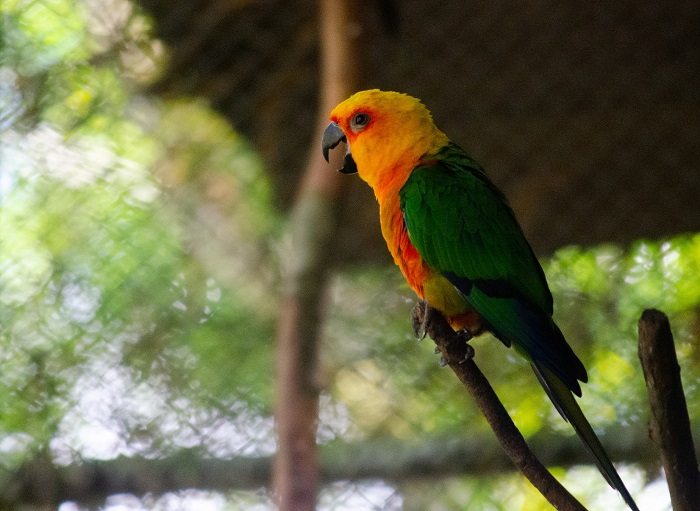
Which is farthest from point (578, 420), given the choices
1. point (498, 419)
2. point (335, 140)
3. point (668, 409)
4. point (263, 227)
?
point (263, 227)

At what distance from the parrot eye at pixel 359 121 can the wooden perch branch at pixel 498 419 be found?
1.97 feet

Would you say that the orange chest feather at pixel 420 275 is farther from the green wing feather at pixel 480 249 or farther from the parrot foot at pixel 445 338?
the parrot foot at pixel 445 338

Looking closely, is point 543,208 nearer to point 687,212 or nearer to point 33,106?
point 687,212

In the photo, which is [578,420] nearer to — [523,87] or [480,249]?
[480,249]

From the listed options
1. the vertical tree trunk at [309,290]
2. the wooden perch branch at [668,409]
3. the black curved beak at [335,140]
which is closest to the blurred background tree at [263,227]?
the vertical tree trunk at [309,290]

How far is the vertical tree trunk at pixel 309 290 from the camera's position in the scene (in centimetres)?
206

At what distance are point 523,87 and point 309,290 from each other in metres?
0.95

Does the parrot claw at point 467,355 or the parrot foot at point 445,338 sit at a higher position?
the parrot foot at point 445,338

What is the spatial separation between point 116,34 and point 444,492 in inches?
67.2

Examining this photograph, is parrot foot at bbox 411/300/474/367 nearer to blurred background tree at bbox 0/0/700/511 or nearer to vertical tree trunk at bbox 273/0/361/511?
vertical tree trunk at bbox 273/0/361/511

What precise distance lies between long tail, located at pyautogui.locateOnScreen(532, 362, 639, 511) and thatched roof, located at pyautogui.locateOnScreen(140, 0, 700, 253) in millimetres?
1231

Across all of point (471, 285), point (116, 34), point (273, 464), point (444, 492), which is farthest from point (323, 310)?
point (116, 34)

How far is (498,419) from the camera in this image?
3.82ft

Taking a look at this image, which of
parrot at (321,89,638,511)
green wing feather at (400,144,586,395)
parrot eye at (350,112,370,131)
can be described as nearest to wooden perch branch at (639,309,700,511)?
parrot at (321,89,638,511)
